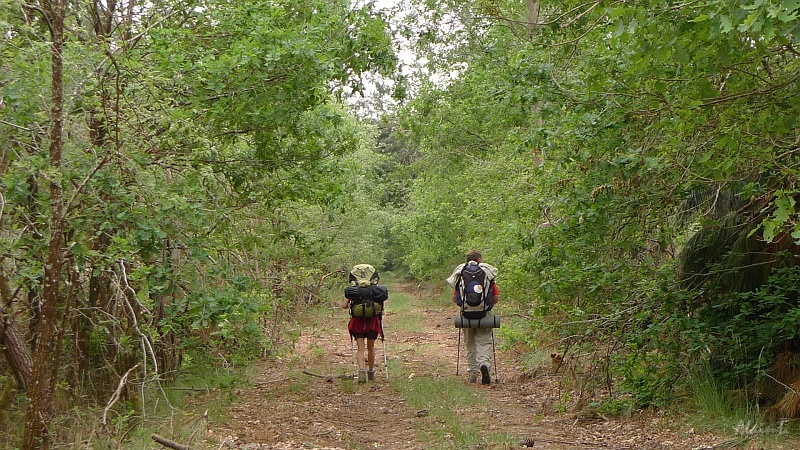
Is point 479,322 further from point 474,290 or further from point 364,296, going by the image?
point 364,296

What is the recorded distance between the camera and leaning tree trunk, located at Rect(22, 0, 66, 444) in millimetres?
6297

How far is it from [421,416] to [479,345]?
2726 mm

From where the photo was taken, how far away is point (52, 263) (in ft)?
20.7

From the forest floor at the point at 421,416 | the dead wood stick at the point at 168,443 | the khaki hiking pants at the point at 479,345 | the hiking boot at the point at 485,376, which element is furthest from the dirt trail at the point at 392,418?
the dead wood stick at the point at 168,443

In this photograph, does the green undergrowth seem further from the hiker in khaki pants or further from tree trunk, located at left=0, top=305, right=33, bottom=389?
tree trunk, located at left=0, top=305, right=33, bottom=389

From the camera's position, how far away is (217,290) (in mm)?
7926

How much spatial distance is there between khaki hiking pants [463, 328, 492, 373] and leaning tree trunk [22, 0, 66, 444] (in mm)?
7004

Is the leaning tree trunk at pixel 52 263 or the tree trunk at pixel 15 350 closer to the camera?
the leaning tree trunk at pixel 52 263

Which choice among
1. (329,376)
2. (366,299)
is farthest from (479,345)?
(329,376)

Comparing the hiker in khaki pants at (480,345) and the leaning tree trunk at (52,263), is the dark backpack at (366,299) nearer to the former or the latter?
the hiker in khaki pants at (480,345)

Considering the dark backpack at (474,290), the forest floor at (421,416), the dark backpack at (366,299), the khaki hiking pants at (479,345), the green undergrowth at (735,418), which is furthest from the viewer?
the khaki hiking pants at (479,345)

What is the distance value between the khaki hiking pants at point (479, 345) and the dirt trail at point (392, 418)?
1.19ft

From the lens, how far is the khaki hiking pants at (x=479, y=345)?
12336 mm

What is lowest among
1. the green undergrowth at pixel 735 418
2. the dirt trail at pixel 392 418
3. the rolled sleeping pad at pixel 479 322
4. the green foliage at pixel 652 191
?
the dirt trail at pixel 392 418
